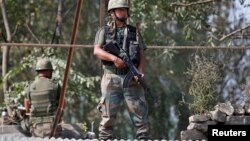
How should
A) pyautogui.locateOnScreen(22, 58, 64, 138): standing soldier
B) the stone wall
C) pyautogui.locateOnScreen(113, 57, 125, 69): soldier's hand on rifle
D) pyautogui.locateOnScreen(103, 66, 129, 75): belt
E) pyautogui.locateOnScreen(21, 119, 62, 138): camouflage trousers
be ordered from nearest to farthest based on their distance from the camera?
1. pyautogui.locateOnScreen(113, 57, 125, 69): soldier's hand on rifle
2. pyautogui.locateOnScreen(103, 66, 129, 75): belt
3. the stone wall
4. pyautogui.locateOnScreen(21, 119, 62, 138): camouflage trousers
5. pyautogui.locateOnScreen(22, 58, 64, 138): standing soldier

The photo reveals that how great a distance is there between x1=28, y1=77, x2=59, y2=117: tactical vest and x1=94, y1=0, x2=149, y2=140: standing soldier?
1.27 metres

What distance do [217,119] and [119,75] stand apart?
47.6 inches

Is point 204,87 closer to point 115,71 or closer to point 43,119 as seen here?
point 115,71

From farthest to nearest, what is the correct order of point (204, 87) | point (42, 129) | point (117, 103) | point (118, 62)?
point (204, 87)
point (42, 129)
point (117, 103)
point (118, 62)

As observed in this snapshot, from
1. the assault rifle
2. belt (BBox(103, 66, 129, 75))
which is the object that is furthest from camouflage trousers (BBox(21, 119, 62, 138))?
the assault rifle

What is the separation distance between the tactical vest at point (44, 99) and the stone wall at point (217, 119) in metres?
1.50

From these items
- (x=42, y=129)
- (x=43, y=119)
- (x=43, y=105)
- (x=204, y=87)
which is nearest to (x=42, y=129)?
(x=42, y=129)

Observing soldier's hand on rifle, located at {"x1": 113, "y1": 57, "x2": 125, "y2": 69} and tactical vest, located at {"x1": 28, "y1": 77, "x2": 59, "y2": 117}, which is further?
tactical vest, located at {"x1": 28, "y1": 77, "x2": 59, "y2": 117}

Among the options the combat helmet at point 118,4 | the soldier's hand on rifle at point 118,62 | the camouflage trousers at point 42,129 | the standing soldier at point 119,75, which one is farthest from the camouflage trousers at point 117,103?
the camouflage trousers at point 42,129

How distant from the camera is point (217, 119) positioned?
796 centimetres

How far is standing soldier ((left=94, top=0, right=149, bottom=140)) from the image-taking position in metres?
7.34

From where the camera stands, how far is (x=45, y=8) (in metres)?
21.9

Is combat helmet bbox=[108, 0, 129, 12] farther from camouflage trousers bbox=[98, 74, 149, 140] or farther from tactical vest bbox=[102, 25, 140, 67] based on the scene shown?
camouflage trousers bbox=[98, 74, 149, 140]

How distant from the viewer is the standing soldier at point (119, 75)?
734 centimetres
